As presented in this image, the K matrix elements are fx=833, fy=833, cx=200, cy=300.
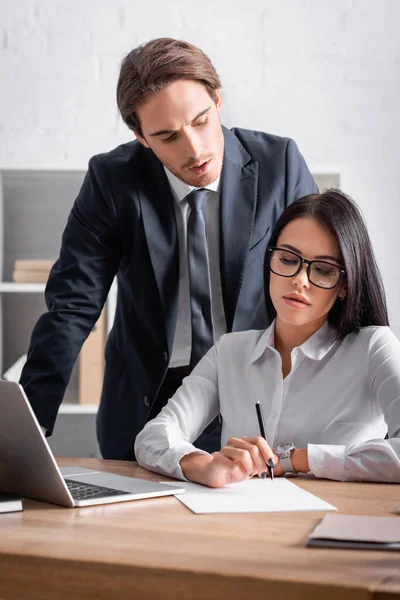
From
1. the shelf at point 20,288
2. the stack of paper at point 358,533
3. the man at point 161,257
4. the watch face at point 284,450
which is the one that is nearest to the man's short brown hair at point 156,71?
the man at point 161,257

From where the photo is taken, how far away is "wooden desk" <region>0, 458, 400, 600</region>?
0.81m

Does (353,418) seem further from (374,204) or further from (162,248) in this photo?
(374,204)

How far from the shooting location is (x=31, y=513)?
1115mm

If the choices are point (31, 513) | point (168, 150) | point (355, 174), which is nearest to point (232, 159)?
point (168, 150)

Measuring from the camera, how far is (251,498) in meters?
1.21

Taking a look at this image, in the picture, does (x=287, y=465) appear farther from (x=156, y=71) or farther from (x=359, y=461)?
(x=156, y=71)

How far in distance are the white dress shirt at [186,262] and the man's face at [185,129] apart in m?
0.12

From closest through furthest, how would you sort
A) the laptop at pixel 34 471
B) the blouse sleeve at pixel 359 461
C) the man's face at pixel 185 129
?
the laptop at pixel 34 471 → the blouse sleeve at pixel 359 461 → the man's face at pixel 185 129

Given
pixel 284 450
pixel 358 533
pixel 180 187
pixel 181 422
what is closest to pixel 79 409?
pixel 180 187

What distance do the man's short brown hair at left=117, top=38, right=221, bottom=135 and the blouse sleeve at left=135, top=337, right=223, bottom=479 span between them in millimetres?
556

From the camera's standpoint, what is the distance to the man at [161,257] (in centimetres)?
192

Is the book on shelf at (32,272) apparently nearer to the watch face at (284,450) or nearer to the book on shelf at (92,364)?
the book on shelf at (92,364)

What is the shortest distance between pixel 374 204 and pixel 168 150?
5.81ft

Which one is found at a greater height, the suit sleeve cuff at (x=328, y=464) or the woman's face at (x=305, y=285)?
the woman's face at (x=305, y=285)
